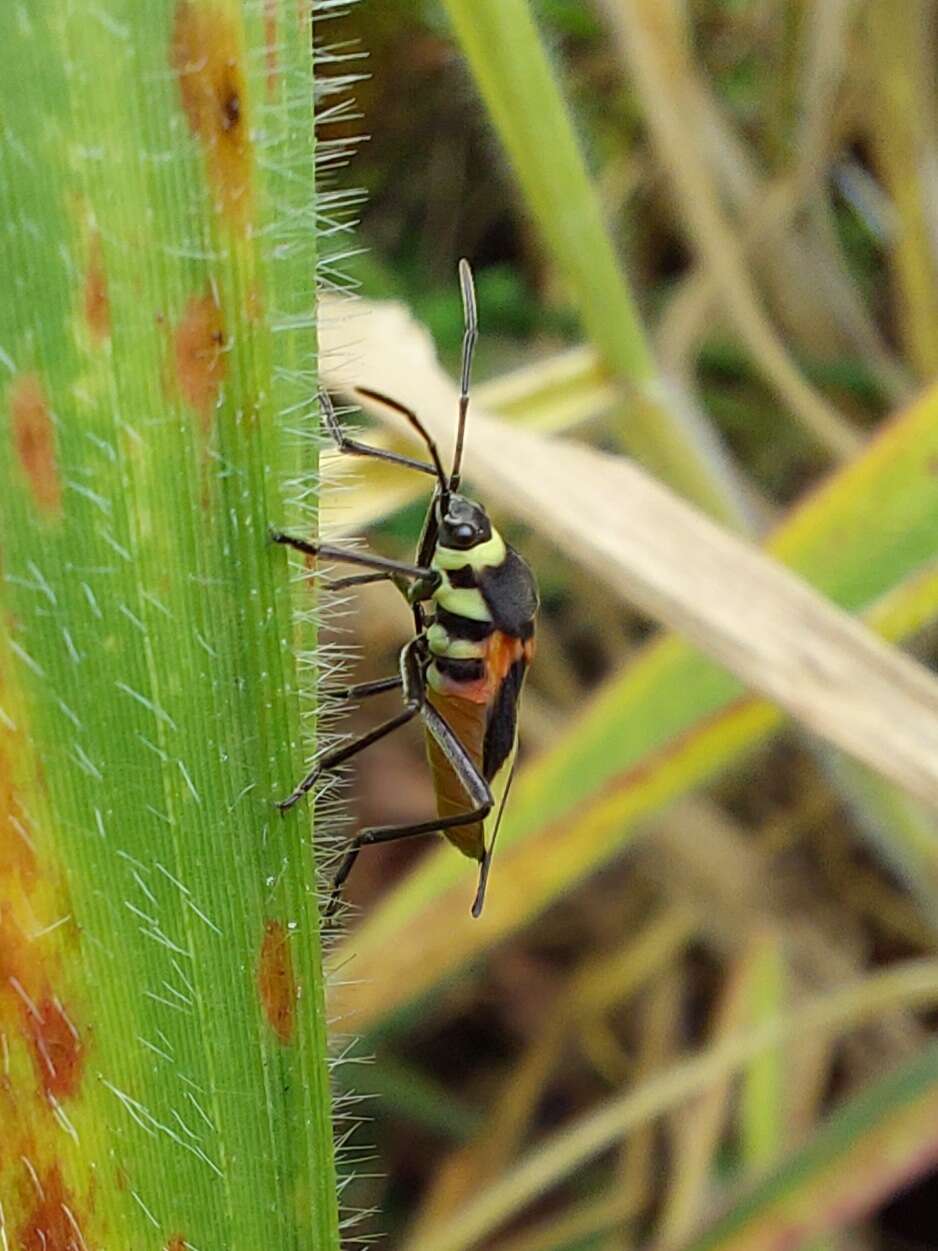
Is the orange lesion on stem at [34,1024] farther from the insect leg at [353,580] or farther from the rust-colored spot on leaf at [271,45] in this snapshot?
the insect leg at [353,580]

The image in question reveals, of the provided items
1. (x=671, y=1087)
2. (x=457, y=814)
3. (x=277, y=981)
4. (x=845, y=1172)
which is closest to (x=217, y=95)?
(x=277, y=981)

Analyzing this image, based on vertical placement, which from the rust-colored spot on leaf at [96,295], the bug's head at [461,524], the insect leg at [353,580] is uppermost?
the rust-colored spot on leaf at [96,295]

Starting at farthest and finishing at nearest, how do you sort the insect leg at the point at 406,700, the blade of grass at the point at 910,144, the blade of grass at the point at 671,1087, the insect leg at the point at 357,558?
the blade of grass at the point at 910,144
the blade of grass at the point at 671,1087
the insect leg at the point at 406,700
the insect leg at the point at 357,558

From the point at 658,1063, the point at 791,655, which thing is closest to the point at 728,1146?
the point at 658,1063

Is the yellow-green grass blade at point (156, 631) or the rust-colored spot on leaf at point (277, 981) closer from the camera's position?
the yellow-green grass blade at point (156, 631)

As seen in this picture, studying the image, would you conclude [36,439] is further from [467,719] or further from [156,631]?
[467,719]

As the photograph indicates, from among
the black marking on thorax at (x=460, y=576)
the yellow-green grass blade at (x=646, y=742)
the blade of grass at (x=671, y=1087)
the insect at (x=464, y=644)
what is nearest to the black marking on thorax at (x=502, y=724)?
the insect at (x=464, y=644)
